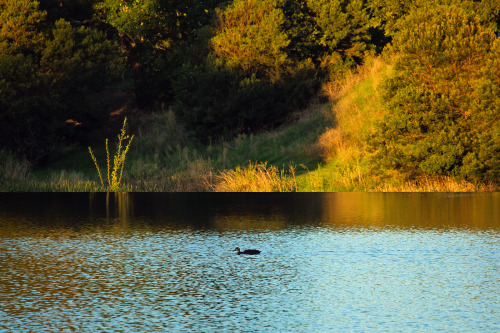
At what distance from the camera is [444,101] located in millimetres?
24797

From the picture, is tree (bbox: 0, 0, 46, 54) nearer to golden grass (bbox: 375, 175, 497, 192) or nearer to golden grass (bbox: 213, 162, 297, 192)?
golden grass (bbox: 213, 162, 297, 192)

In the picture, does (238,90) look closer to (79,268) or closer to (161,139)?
(161,139)

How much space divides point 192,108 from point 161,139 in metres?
2.85

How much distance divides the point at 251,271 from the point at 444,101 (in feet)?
58.2

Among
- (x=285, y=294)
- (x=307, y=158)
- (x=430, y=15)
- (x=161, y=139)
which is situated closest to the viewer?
(x=285, y=294)

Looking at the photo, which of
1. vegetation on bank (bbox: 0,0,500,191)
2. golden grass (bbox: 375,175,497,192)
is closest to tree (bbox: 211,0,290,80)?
vegetation on bank (bbox: 0,0,500,191)

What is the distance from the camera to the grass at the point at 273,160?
25.8 m

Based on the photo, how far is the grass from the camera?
25.8 metres

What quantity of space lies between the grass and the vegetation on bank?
92mm

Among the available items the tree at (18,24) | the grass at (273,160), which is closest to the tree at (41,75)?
the tree at (18,24)

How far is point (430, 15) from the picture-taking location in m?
26.3

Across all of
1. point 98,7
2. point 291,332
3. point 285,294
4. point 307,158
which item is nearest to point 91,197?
point 307,158

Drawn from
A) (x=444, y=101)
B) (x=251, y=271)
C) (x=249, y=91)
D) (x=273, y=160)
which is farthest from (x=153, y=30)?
(x=251, y=271)

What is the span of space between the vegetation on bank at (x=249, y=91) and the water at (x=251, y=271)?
9.18 m
